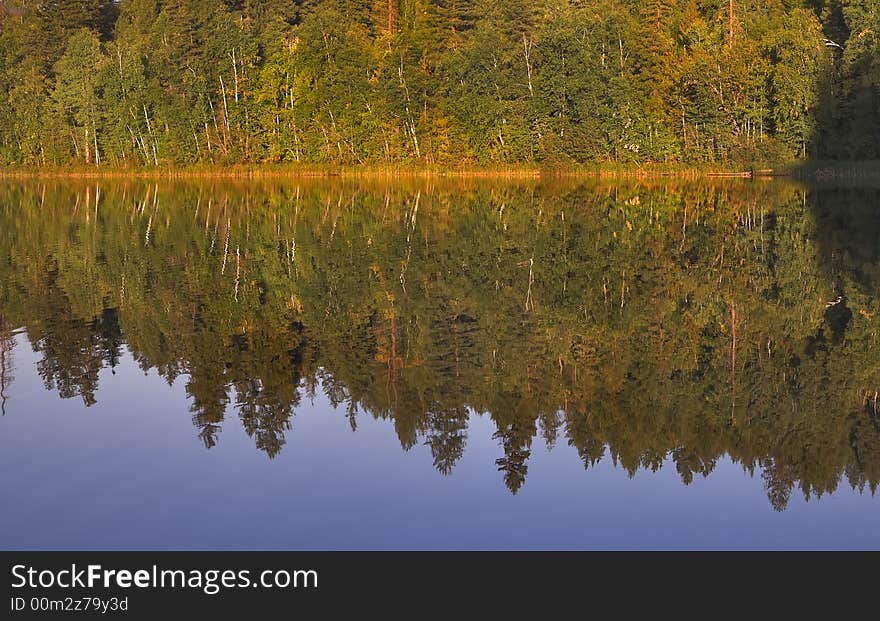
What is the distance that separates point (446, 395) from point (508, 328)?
3.65 meters

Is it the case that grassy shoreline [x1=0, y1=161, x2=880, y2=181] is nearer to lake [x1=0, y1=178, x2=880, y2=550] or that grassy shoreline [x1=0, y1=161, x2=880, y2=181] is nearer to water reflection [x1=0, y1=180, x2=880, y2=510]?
water reflection [x1=0, y1=180, x2=880, y2=510]

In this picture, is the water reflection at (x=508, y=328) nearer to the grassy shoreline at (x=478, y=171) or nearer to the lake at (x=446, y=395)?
the lake at (x=446, y=395)

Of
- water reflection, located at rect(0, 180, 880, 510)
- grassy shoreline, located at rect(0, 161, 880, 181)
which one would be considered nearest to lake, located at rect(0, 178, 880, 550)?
water reflection, located at rect(0, 180, 880, 510)

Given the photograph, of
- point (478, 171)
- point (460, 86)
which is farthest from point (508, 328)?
point (460, 86)

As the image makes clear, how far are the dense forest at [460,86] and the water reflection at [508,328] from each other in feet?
93.6

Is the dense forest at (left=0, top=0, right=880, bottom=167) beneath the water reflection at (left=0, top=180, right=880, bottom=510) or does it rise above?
above

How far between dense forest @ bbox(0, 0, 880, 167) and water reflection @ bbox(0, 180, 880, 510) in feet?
93.6

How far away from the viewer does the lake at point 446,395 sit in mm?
8453

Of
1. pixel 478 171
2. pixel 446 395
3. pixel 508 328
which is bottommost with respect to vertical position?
pixel 446 395

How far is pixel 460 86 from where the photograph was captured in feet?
211

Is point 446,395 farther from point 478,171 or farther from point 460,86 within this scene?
point 460,86

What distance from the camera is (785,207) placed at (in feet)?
113

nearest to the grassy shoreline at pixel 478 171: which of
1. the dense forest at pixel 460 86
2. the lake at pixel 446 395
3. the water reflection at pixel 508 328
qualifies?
the dense forest at pixel 460 86

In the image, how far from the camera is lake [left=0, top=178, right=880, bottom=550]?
27.7 feet
